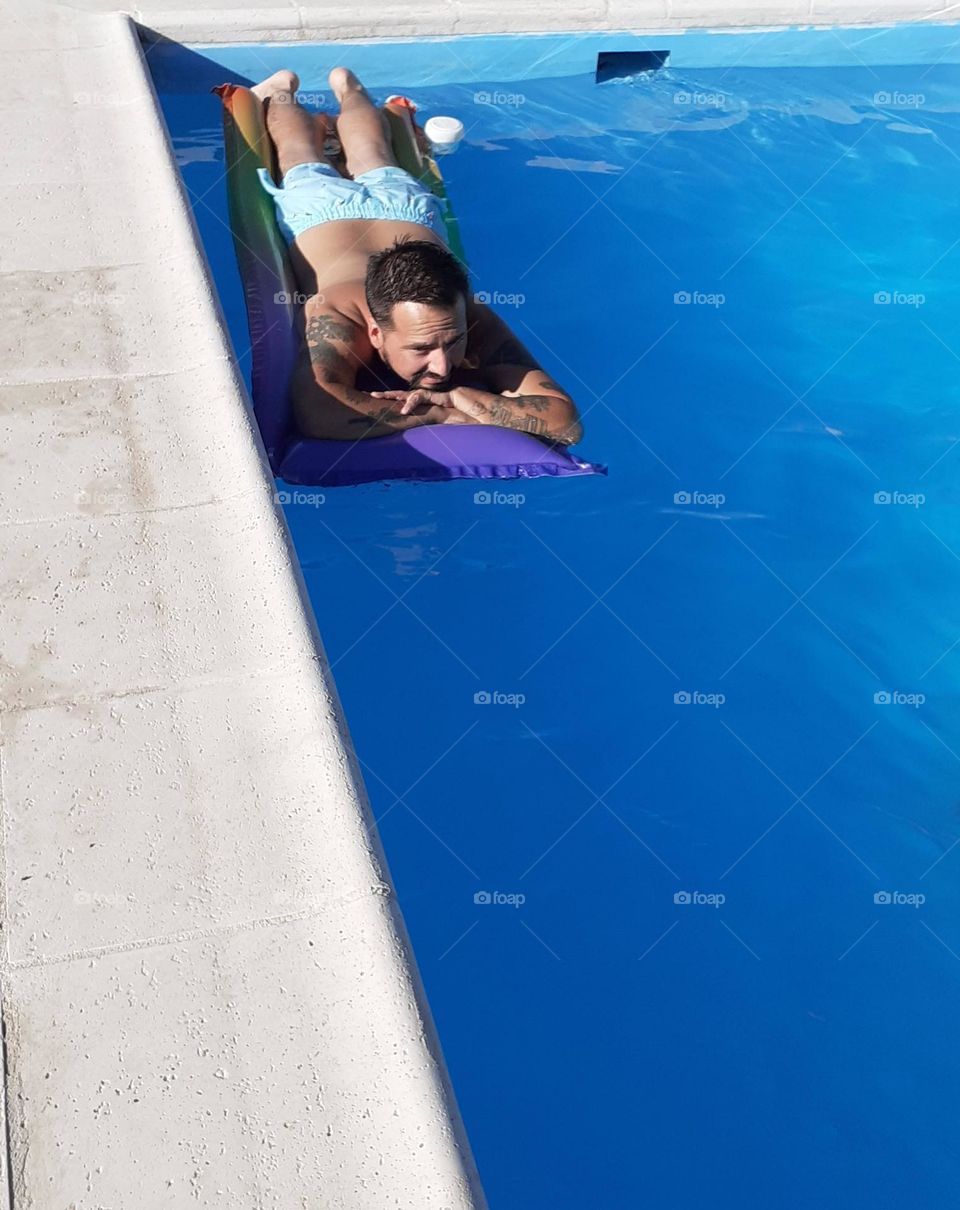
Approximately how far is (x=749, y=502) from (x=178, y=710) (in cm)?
262

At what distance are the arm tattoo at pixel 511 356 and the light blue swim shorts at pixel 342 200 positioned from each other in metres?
0.72

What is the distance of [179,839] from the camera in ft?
8.46

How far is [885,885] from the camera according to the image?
12.0ft

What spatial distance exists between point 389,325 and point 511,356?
538 mm

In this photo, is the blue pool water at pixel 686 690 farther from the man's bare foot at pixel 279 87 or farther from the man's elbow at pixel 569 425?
the man's bare foot at pixel 279 87

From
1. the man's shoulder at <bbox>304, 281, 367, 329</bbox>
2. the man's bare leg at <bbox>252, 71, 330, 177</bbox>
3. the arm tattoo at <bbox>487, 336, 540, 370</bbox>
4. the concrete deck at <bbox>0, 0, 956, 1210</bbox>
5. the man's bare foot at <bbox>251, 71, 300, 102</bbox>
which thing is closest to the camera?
the concrete deck at <bbox>0, 0, 956, 1210</bbox>

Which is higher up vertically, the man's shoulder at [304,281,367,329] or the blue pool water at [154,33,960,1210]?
the man's shoulder at [304,281,367,329]

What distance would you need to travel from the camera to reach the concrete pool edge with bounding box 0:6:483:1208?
218 cm

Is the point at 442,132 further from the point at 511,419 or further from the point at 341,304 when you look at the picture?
A: the point at 511,419

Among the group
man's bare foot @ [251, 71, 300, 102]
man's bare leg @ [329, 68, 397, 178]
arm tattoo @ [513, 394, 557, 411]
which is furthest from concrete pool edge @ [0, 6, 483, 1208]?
man's bare foot @ [251, 71, 300, 102]

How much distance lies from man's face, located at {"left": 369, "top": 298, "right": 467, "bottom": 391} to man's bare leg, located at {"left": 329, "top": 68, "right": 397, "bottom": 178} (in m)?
1.42

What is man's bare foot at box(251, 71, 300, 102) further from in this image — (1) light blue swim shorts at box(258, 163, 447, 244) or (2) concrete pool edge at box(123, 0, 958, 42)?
(1) light blue swim shorts at box(258, 163, 447, 244)

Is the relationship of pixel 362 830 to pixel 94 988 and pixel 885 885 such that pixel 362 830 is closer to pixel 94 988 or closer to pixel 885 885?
pixel 94 988

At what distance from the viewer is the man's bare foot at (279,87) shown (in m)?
5.80
